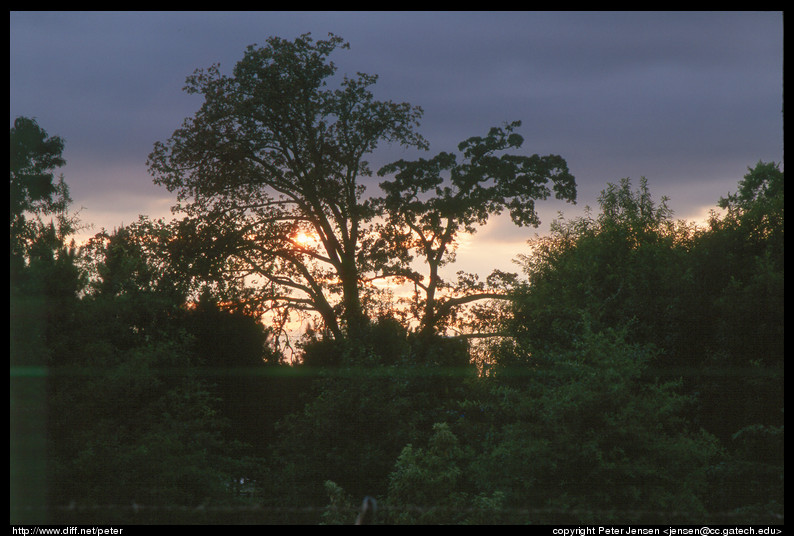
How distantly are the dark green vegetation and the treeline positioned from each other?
2.5 inches

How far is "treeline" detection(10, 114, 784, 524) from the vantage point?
12938 mm

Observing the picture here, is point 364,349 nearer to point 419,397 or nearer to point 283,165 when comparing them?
point 419,397

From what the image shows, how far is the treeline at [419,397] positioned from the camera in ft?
42.4

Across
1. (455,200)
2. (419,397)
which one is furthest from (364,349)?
(455,200)

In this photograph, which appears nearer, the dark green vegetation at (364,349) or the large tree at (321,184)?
the dark green vegetation at (364,349)

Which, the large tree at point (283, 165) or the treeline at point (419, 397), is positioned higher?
the large tree at point (283, 165)

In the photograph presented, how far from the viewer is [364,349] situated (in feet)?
55.9

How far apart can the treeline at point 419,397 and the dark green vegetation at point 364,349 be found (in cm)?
6

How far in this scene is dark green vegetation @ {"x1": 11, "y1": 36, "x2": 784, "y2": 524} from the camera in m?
13.1

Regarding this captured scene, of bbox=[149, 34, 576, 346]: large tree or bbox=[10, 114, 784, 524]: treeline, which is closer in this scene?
bbox=[10, 114, 784, 524]: treeline

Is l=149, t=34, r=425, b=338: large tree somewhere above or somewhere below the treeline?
above

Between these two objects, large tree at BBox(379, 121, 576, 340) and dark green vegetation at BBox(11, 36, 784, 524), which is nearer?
dark green vegetation at BBox(11, 36, 784, 524)
